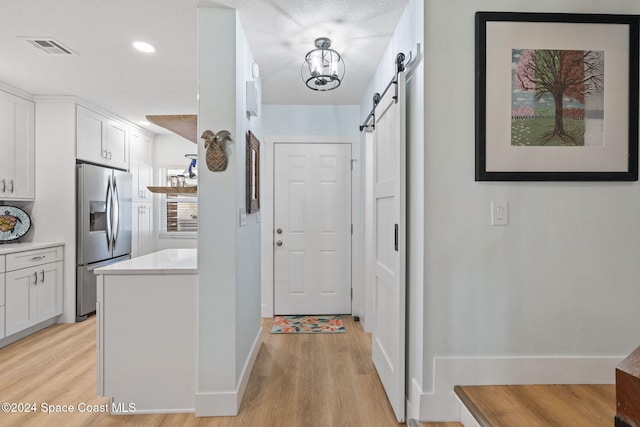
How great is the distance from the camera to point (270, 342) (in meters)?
3.14

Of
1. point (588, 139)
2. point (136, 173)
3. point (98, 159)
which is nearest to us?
point (588, 139)

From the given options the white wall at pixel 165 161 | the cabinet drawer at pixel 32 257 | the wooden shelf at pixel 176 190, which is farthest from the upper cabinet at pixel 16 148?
the wooden shelf at pixel 176 190

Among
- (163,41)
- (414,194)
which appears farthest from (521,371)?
(163,41)

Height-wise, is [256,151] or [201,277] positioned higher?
[256,151]

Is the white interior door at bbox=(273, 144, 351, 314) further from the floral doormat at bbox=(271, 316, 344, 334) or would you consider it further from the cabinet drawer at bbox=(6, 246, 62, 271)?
the cabinet drawer at bbox=(6, 246, 62, 271)

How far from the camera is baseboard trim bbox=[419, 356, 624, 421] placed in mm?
1802

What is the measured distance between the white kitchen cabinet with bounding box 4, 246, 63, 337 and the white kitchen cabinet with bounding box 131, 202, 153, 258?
1.22 m

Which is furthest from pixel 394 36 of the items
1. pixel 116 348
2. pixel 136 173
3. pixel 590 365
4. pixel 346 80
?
pixel 136 173

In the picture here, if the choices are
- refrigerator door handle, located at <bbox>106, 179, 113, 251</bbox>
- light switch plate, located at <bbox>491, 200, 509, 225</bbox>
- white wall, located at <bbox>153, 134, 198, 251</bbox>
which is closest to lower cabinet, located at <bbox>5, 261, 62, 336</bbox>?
refrigerator door handle, located at <bbox>106, 179, 113, 251</bbox>

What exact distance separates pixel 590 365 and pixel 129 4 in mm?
3217

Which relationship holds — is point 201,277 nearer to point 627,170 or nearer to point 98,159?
point 627,170

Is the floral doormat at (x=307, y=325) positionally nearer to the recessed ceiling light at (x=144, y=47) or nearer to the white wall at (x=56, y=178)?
the white wall at (x=56, y=178)

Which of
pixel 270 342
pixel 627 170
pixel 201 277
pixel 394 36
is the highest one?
pixel 394 36

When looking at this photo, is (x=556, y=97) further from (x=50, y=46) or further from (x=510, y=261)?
(x=50, y=46)
